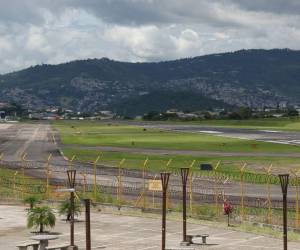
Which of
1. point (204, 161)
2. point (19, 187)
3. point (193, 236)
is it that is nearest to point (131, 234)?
point (193, 236)

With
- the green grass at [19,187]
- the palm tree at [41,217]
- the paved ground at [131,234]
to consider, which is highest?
the palm tree at [41,217]

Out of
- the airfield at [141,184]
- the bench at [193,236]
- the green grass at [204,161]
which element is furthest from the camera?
the green grass at [204,161]

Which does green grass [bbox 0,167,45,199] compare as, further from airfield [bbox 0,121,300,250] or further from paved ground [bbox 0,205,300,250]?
paved ground [bbox 0,205,300,250]

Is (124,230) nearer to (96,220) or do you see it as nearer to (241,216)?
(96,220)

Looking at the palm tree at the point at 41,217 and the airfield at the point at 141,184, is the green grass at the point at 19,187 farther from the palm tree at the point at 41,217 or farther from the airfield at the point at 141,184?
the palm tree at the point at 41,217

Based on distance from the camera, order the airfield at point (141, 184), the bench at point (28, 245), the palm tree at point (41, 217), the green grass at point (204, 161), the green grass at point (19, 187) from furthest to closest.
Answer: the green grass at point (204, 161) < the green grass at point (19, 187) < the palm tree at point (41, 217) < the airfield at point (141, 184) < the bench at point (28, 245)

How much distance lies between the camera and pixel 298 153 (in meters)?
86.5

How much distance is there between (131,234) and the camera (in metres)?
32.3

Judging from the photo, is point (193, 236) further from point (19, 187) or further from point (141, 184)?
point (19, 187)

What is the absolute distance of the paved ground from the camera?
29.1 metres

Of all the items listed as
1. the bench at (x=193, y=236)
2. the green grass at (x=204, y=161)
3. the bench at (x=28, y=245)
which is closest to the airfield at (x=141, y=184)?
the green grass at (x=204, y=161)

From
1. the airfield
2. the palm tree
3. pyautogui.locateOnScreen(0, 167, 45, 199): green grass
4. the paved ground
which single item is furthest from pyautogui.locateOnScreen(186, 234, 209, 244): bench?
pyautogui.locateOnScreen(0, 167, 45, 199): green grass

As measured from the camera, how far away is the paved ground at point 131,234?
2906 centimetres

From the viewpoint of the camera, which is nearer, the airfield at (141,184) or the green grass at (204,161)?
the airfield at (141,184)
